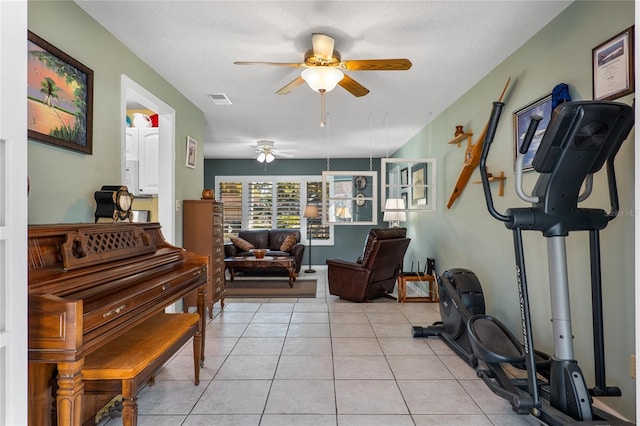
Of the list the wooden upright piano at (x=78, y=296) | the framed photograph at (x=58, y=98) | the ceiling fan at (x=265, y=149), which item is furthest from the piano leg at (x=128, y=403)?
the ceiling fan at (x=265, y=149)

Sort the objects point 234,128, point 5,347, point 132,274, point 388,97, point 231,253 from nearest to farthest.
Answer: point 5,347
point 132,274
point 388,97
point 234,128
point 231,253

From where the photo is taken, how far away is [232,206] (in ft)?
26.6

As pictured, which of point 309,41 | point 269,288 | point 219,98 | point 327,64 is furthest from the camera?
point 269,288

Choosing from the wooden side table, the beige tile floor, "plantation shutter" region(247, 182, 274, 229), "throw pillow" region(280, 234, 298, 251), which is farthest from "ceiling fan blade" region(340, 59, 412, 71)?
"plantation shutter" region(247, 182, 274, 229)

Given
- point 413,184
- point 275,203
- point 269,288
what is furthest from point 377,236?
point 275,203

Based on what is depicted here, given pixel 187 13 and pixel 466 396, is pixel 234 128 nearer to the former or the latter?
pixel 187 13

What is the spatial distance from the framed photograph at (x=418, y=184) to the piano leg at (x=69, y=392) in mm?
4630

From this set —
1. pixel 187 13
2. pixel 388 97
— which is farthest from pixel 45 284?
pixel 388 97

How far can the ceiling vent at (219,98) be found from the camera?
3.93 metres

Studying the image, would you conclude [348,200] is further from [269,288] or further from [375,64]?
[375,64]

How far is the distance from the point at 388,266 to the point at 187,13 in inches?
147

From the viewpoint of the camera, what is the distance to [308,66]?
2.61m

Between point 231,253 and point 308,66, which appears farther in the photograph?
point 231,253

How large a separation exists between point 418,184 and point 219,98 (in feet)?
10.5
